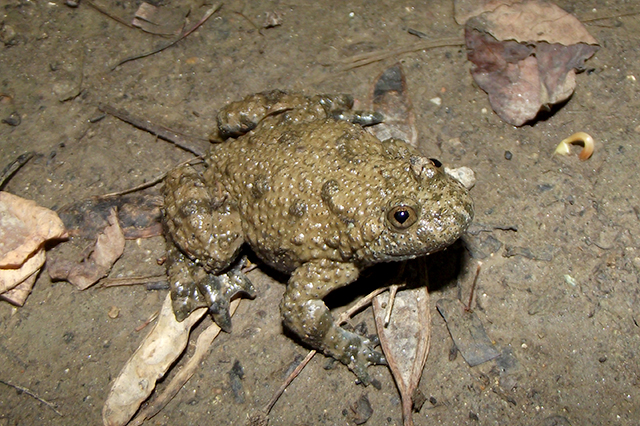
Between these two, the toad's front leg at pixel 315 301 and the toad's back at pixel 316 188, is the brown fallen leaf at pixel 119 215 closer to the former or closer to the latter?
the toad's back at pixel 316 188

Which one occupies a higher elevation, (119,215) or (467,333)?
(119,215)

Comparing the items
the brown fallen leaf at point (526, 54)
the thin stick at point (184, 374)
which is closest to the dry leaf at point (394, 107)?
the brown fallen leaf at point (526, 54)

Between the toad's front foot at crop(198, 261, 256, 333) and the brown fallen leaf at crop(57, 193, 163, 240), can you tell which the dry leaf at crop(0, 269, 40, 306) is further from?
the toad's front foot at crop(198, 261, 256, 333)

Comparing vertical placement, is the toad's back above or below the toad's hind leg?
above

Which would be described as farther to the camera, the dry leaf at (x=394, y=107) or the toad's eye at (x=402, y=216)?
the dry leaf at (x=394, y=107)

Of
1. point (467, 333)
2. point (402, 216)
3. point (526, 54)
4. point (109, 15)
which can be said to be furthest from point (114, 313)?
point (526, 54)

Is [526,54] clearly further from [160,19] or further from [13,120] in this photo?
[13,120]

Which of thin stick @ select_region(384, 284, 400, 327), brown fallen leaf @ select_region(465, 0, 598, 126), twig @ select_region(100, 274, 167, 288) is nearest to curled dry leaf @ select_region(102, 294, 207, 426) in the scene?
twig @ select_region(100, 274, 167, 288)
